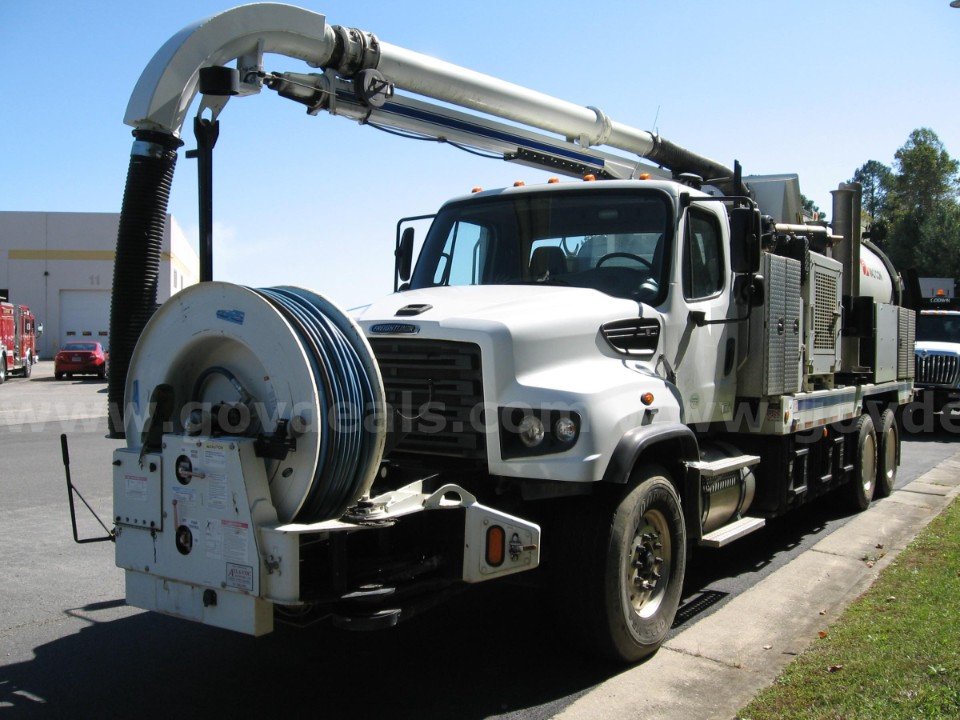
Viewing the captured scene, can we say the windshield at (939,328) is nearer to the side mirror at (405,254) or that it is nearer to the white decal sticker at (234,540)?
the side mirror at (405,254)

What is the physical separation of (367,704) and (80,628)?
84.4 inches

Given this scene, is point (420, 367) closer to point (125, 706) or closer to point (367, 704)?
point (367, 704)

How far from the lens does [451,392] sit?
492 centimetres

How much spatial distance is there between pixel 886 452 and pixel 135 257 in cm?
839

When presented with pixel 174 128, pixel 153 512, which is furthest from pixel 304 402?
pixel 174 128

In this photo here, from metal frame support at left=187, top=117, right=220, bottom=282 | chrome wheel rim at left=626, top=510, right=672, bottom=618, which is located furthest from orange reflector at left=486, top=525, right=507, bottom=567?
metal frame support at left=187, top=117, right=220, bottom=282

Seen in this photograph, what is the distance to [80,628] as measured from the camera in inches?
221

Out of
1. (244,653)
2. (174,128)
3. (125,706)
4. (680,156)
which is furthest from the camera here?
(680,156)

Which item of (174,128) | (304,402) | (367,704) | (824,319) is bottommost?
(367,704)

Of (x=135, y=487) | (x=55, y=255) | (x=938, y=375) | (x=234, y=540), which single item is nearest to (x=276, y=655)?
(x=135, y=487)

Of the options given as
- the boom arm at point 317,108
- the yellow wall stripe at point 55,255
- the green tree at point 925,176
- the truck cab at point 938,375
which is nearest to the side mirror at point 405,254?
the boom arm at point 317,108

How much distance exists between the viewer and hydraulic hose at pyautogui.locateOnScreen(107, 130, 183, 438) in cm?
519

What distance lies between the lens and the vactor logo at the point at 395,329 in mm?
5039

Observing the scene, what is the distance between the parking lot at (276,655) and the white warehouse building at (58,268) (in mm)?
47294
